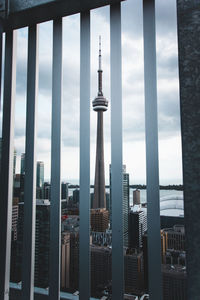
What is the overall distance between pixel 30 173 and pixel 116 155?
0.52 meters

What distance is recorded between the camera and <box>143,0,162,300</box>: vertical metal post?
3.28ft

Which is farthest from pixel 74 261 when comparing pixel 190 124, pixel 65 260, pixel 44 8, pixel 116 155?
pixel 44 8

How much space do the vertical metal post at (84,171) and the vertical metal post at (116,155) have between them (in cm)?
14

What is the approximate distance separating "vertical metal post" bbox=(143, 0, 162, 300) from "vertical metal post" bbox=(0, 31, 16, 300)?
2.69 ft

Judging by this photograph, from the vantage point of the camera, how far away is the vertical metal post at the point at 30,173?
124cm

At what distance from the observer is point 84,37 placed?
1.26 m

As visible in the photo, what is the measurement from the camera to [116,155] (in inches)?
Answer: 44.3

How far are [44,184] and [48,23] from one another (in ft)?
3.29

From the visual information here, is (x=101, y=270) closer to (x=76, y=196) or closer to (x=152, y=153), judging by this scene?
(x=76, y=196)

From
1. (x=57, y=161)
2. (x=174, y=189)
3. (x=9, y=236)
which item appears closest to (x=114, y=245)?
(x=174, y=189)

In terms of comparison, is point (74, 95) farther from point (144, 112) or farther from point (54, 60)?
point (144, 112)

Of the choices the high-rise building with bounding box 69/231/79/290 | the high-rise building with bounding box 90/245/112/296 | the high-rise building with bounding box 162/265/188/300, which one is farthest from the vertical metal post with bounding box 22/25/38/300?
the high-rise building with bounding box 162/265/188/300

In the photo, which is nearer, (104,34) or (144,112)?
(144,112)

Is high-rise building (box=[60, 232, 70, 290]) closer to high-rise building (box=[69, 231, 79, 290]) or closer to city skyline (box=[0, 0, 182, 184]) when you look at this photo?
high-rise building (box=[69, 231, 79, 290])
